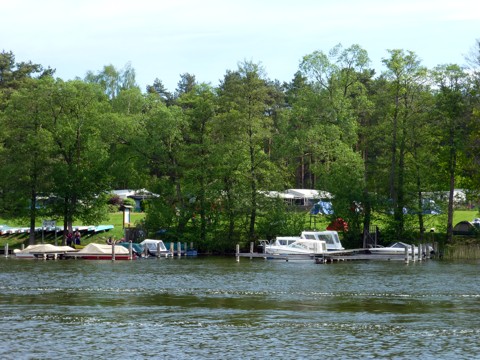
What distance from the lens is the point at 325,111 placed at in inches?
3829

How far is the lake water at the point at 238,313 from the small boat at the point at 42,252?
11.8 meters

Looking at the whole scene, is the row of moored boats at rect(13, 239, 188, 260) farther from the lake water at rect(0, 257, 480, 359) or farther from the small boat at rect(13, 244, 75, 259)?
the lake water at rect(0, 257, 480, 359)

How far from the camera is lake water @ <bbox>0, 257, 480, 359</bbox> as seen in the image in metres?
32.0

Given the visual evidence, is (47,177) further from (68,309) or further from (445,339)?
(445,339)

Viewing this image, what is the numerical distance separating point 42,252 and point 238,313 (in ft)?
138

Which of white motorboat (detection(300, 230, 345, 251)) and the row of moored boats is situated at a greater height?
white motorboat (detection(300, 230, 345, 251))

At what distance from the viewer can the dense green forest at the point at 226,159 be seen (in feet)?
282

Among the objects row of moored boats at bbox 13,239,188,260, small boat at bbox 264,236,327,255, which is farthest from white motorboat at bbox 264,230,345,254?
row of moored boats at bbox 13,239,188,260

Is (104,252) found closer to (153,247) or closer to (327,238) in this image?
(153,247)

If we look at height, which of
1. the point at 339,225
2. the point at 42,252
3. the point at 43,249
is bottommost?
the point at 42,252

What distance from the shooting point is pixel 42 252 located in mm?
79312

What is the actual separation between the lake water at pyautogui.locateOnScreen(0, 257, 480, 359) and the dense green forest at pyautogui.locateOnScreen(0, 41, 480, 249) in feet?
65.1

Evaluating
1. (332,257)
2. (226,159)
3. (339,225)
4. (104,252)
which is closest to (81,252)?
(104,252)

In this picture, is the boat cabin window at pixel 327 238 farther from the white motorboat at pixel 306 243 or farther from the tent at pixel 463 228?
the tent at pixel 463 228
